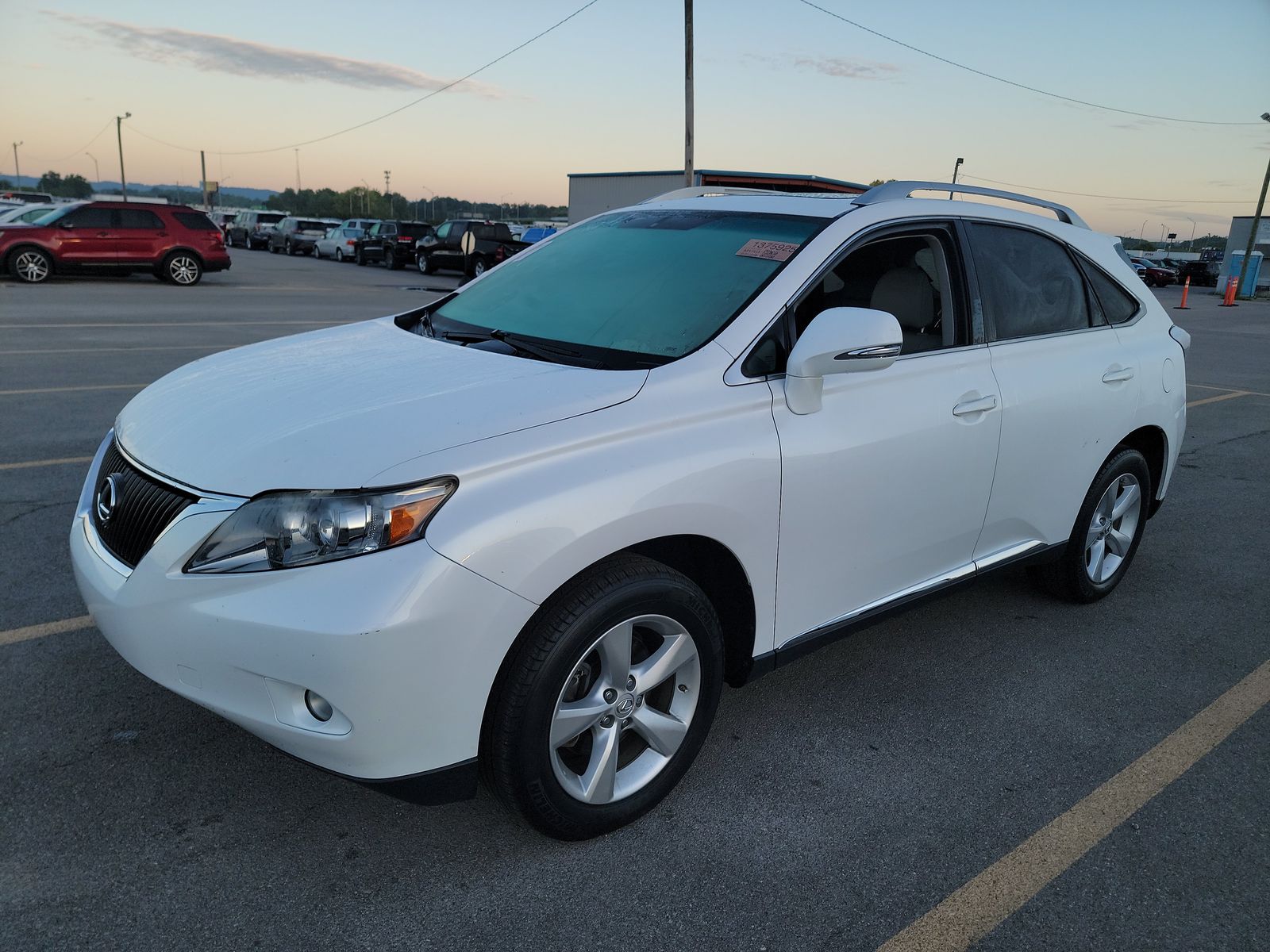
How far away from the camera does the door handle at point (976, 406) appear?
3369 millimetres

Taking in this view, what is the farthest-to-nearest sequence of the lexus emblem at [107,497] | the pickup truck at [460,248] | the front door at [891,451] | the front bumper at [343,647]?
the pickup truck at [460,248] → the front door at [891,451] → the lexus emblem at [107,497] → the front bumper at [343,647]

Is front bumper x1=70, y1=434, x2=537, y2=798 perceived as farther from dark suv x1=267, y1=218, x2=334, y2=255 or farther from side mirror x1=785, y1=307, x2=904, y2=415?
dark suv x1=267, y1=218, x2=334, y2=255

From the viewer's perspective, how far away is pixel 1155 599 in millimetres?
4688

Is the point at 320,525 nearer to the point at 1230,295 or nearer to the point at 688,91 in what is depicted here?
the point at 688,91

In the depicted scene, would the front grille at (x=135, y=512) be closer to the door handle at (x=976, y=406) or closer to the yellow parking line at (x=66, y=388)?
the door handle at (x=976, y=406)

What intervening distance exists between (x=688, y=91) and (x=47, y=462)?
74.0 feet

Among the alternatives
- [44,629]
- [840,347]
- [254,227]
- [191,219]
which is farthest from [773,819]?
[254,227]

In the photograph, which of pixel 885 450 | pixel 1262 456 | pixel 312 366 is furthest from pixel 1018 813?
pixel 1262 456

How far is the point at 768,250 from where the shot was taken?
10.5 feet

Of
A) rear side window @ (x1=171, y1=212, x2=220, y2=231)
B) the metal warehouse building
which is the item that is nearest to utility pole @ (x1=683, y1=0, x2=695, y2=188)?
the metal warehouse building

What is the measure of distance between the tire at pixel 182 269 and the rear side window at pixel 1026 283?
19311 mm

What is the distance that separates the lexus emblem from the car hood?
0.10 m

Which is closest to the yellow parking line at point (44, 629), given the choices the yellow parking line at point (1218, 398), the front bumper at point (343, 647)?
the front bumper at point (343, 647)

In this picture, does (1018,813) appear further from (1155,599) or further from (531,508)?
(1155,599)
